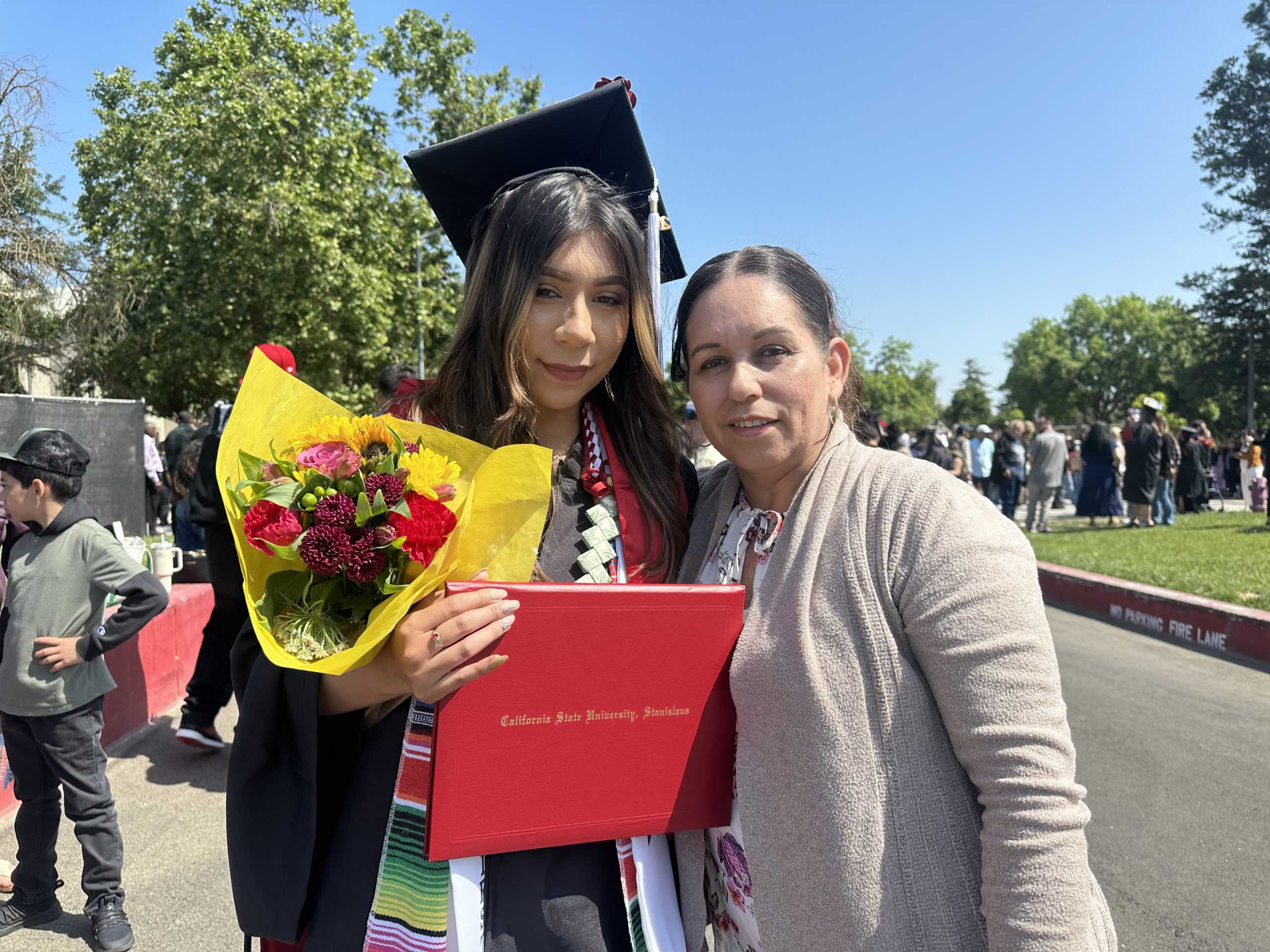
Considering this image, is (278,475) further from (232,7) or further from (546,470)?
(232,7)

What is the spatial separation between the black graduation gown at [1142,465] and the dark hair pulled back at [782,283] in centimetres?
1400

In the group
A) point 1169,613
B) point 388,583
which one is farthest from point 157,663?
point 1169,613

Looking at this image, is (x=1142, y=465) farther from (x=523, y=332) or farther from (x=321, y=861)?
(x=321, y=861)

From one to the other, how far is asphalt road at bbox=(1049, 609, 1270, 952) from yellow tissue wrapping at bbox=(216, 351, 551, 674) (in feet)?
8.53

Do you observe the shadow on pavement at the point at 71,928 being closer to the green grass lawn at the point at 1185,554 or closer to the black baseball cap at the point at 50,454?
the black baseball cap at the point at 50,454

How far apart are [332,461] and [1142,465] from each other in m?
15.5

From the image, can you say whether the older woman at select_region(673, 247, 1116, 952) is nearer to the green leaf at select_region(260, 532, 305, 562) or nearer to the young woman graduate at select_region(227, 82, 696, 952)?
the young woman graduate at select_region(227, 82, 696, 952)

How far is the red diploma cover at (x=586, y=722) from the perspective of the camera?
1.25 metres

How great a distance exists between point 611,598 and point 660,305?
83 cm

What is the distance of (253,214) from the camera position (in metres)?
16.4

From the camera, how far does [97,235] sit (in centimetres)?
1967

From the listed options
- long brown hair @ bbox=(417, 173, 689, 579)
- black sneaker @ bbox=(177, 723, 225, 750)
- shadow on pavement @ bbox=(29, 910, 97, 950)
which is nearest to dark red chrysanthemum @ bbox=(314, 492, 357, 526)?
long brown hair @ bbox=(417, 173, 689, 579)

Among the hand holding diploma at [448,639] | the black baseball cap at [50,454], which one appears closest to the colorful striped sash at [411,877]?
the hand holding diploma at [448,639]

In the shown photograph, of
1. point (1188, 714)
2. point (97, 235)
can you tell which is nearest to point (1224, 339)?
point (1188, 714)
